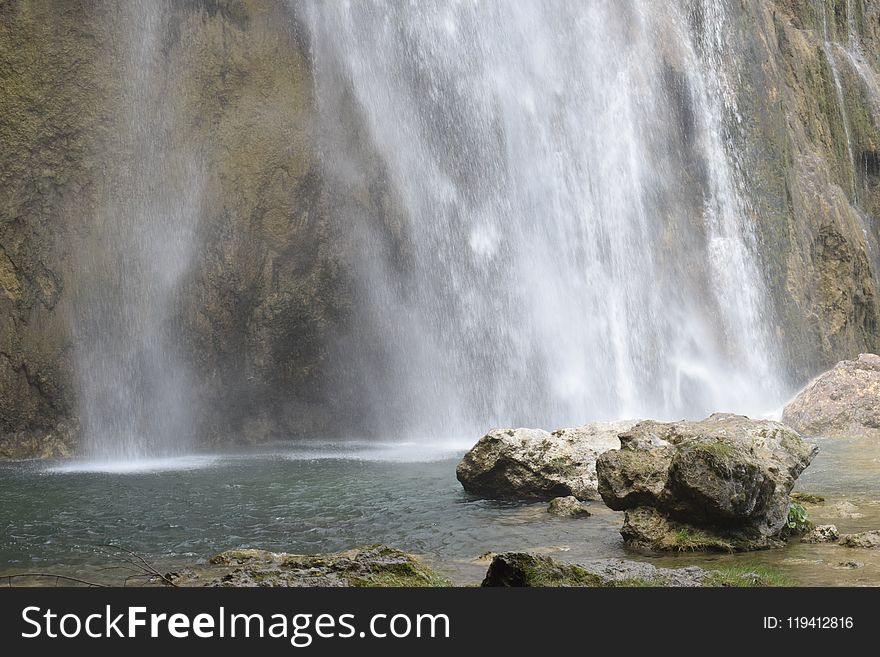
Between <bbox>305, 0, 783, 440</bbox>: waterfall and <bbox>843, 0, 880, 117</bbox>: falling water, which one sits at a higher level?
<bbox>843, 0, 880, 117</bbox>: falling water

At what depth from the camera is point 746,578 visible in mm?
7219

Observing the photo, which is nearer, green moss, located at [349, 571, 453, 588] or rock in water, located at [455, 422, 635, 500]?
green moss, located at [349, 571, 453, 588]

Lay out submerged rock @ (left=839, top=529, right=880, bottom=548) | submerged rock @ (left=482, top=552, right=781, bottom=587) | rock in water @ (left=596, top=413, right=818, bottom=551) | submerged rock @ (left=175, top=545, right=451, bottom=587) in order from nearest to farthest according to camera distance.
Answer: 1. submerged rock @ (left=482, top=552, right=781, bottom=587)
2. submerged rock @ (left=175, top=545, right=451, bottom=587)
3. submerged rock @ (left=839, top=529, right=880, bottom=548)
4. rock in water @ (left=596, top=413, right=818, bottom=551)

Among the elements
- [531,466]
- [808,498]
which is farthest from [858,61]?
[531,466]

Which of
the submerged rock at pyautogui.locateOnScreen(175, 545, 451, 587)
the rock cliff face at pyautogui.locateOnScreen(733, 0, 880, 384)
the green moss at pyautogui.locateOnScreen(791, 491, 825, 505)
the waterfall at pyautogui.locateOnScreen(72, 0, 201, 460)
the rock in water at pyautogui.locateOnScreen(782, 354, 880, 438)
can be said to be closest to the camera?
the submerged rock at pyautogui.locateOnScreen(175, 545, 451, 587)

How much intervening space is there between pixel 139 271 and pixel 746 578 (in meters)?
19.5

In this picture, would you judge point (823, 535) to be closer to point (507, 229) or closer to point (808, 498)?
point (808, 498)

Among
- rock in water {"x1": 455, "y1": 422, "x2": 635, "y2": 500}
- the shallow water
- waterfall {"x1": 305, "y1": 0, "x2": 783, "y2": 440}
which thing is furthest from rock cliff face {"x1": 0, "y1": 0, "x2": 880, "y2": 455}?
rock in water {"x1": 455, "y1": 422, "x2": 635, "y2": 500}

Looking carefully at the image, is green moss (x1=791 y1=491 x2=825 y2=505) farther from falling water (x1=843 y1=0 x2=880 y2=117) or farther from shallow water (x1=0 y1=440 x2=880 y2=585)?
falling water (x1=843 y1=0 x2=880 y2=117)

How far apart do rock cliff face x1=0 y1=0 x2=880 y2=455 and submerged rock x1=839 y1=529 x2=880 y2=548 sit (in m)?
18.1

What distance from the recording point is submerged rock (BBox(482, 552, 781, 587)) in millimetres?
6387

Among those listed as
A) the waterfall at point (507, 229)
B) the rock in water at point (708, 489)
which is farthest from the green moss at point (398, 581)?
the waterfall at point (507, 229)

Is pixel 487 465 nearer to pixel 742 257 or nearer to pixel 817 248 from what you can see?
pixel 742 257
